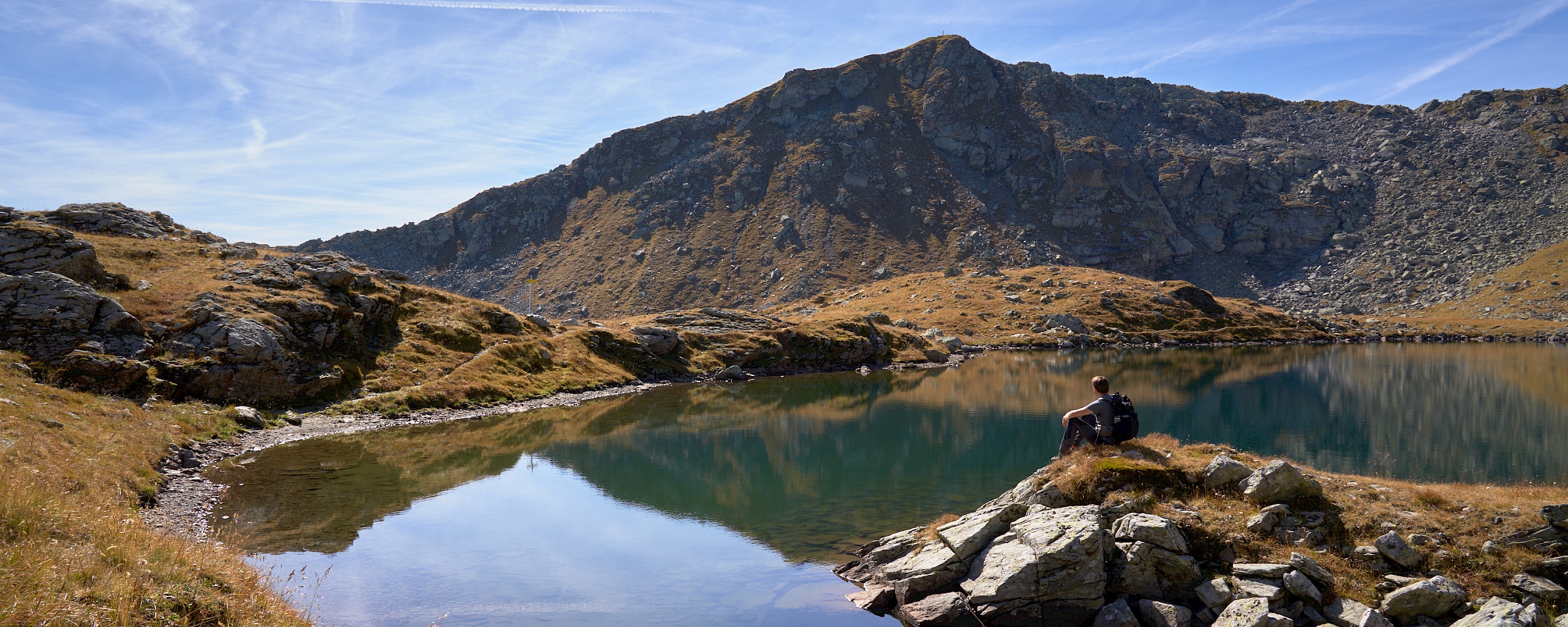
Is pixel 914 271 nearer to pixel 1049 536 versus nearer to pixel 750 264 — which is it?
pixel 750 264

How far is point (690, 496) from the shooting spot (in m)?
34.1

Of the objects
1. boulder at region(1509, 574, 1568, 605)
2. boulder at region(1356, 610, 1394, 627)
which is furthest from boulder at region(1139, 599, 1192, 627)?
boulder at region(1509, 574, 1568, 605)

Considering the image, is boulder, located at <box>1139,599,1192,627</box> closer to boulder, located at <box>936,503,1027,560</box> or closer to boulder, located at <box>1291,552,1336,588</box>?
boulder, located at <box>1291,552,1336,588</box>

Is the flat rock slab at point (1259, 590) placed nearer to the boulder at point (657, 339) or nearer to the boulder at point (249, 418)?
the boulder at point (249, 418)

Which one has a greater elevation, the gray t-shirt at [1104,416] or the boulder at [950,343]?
the gray t-shirt at [1104,416]

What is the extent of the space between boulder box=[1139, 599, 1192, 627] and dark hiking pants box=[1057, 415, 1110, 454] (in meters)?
5.56

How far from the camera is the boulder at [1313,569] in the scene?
15852mm

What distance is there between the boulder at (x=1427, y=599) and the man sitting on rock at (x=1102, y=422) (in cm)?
695

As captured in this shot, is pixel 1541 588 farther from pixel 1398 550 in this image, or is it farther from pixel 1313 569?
pixel 1313 569

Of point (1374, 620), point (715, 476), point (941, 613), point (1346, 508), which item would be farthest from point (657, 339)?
point (1374, 620)

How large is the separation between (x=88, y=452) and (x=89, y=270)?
2545 centimetres

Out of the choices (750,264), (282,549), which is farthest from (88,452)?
(750,264)

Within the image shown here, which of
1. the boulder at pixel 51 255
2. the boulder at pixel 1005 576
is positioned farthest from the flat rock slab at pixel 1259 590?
the boulder at pixel 51 255

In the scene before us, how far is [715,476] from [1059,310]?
109 metres
